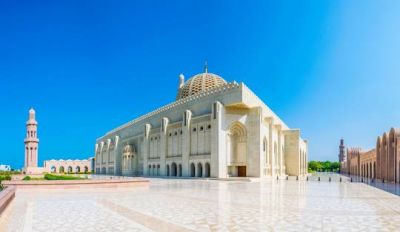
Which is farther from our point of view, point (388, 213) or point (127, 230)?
point (388, 213)

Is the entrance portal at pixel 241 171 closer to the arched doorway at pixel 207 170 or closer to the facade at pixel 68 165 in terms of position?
the arched doorway at pixel 207 170

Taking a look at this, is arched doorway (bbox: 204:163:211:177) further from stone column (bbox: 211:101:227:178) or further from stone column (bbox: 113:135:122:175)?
stone column (bbox: 113:135:122:175)

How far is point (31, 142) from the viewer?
56719 millimetres

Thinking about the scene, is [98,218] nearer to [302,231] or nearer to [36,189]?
[302,231]

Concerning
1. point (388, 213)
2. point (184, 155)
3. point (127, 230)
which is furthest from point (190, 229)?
point (184, 155)

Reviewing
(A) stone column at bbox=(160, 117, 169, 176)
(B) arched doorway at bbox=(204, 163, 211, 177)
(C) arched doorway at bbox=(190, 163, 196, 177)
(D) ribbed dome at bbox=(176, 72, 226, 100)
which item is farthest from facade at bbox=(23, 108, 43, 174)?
(B) arched doorway at bbox=(204, 163, 211, 177)

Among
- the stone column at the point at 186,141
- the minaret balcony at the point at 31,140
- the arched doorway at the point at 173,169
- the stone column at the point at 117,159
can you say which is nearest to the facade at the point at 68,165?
the stone column at the point at 117,159

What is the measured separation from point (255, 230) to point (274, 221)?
1330 millimetres

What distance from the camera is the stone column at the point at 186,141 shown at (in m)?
39.2

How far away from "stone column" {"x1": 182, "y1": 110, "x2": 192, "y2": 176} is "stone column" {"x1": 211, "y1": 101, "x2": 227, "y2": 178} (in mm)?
4523

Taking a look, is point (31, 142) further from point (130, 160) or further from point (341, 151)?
point (341, 151)

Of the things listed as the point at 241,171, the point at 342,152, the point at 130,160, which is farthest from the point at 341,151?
the point at 241,171

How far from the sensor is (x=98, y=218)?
899cm

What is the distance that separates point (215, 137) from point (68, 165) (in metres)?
62.7
